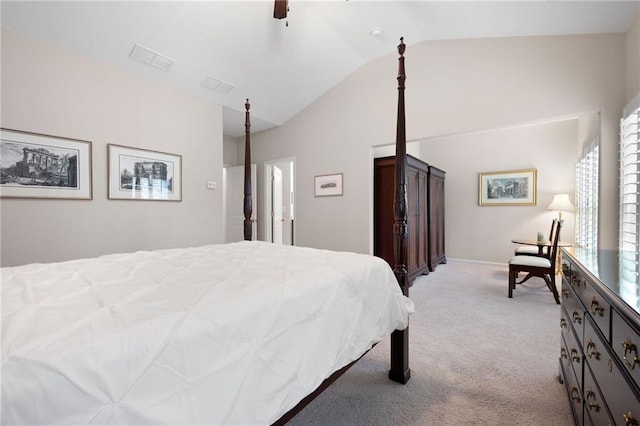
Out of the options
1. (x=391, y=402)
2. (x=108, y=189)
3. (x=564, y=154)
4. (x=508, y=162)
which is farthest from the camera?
(x=508, y=162)

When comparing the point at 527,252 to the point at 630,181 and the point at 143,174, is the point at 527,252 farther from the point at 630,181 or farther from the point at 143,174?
the point at 143,174

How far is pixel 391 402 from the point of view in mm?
1668

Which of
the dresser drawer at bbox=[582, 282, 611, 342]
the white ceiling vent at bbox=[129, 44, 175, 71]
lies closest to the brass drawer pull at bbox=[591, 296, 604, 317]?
the dresser drawer at bbox=[582, 282, 611, 342]

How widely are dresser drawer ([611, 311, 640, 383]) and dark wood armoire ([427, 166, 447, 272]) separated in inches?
174

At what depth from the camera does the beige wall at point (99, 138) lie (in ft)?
8.61

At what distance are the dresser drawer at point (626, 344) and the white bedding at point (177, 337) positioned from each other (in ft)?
2.93

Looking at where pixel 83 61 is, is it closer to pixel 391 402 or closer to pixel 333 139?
pixel 333 139

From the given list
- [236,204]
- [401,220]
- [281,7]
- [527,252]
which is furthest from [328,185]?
[527,252]

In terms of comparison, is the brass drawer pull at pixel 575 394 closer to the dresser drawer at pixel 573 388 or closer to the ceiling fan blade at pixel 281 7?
the dresser drawer at pixel 573 388

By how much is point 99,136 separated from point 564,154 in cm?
705

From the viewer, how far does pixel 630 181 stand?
2.37 metres

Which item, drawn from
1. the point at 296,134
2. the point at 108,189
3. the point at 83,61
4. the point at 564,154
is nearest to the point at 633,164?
the point at 564,154

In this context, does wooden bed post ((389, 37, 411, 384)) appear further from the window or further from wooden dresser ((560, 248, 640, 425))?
the window

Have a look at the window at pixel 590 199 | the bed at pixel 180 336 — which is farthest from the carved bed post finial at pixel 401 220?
the window at pixel 590 199
